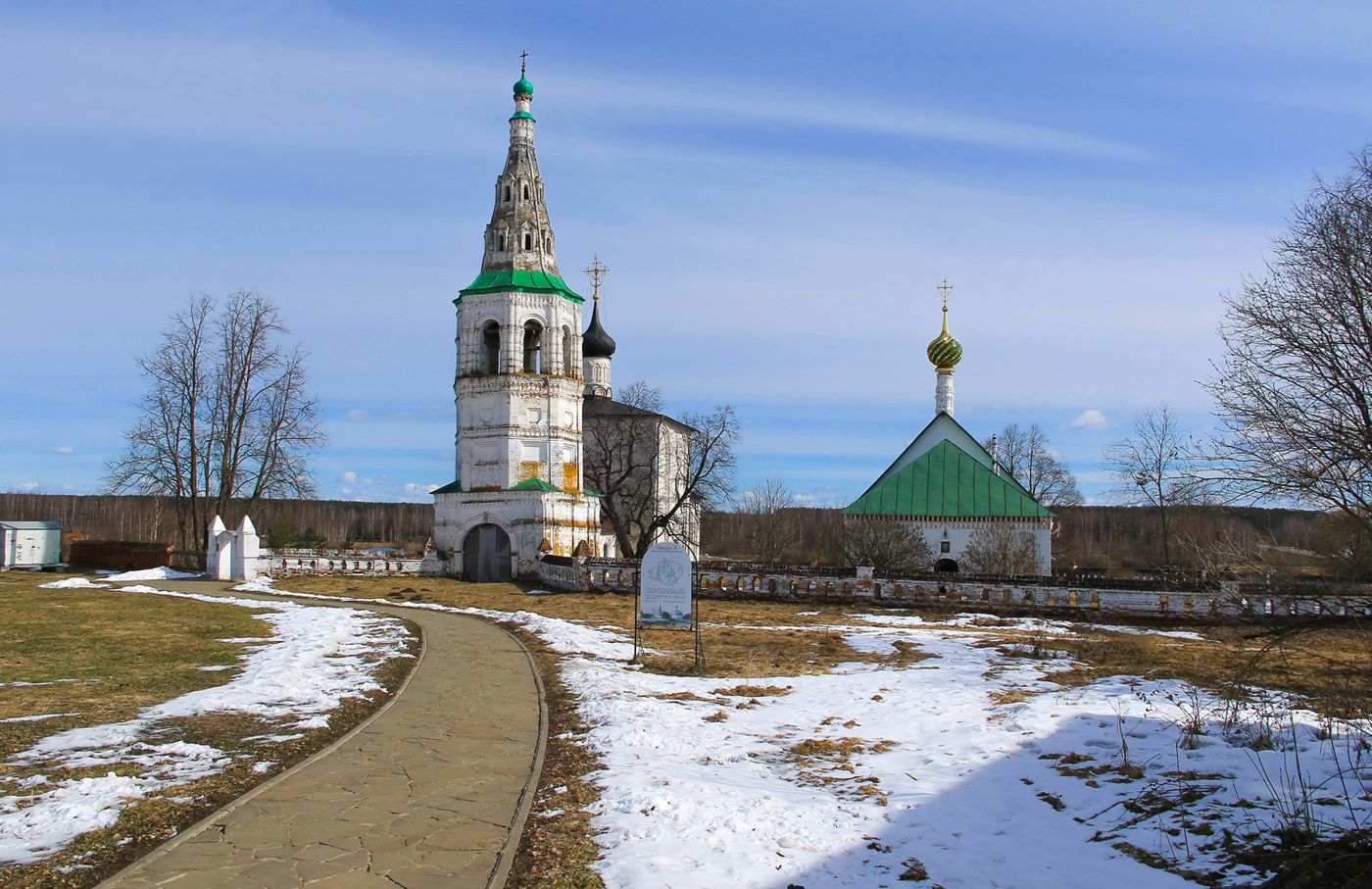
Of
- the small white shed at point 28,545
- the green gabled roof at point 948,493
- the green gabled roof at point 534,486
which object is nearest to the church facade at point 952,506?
the green gabled roof at point 948,493

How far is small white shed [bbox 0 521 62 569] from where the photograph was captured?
37.0 m

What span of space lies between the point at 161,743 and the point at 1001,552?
2841 cm

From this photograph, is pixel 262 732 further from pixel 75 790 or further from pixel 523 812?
pixel 523 812

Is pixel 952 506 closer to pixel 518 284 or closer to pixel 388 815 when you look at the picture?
pixel 518 284

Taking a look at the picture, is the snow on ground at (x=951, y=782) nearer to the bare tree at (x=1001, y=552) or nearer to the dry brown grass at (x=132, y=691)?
the dry brown grass at (x=132, y=691)

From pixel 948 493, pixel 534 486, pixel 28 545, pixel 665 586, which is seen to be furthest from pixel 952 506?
pixel 28 545

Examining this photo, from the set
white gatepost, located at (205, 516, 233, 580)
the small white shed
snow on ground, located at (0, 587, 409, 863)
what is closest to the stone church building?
white gatepost, located at (205, 516, 233, 580)

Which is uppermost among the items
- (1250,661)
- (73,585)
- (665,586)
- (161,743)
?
(665,586)

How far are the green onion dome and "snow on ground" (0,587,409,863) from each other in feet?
113

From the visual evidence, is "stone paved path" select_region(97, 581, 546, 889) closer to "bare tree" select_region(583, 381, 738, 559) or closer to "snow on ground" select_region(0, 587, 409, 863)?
"snow on ground" select_region(0, 587, 409, 863)

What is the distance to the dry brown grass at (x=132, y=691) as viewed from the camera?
614cm

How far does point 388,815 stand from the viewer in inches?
270

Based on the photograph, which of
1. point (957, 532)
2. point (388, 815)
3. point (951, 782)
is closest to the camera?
point (388, 815)

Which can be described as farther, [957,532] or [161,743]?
[957,532]
